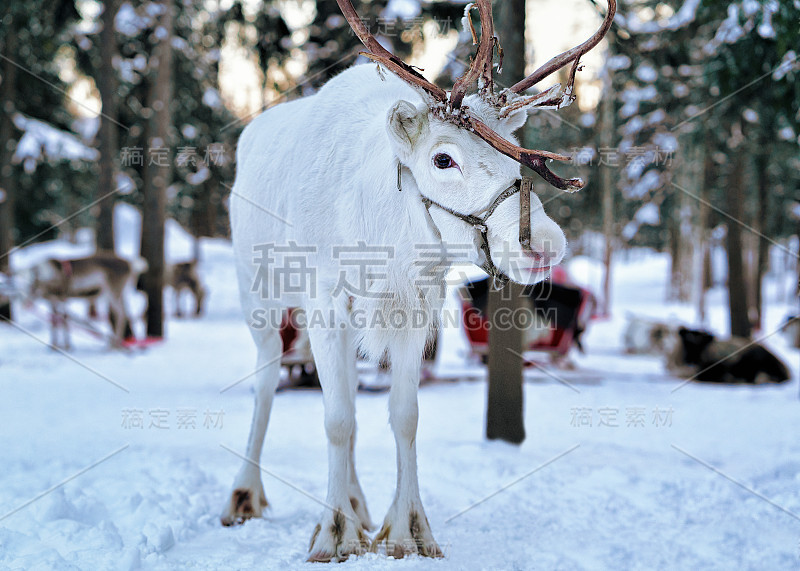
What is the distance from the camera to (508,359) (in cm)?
580

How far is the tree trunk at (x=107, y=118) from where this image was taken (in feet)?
42.0

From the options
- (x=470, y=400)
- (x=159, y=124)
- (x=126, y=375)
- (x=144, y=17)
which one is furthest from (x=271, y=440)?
(x=144, y=17)

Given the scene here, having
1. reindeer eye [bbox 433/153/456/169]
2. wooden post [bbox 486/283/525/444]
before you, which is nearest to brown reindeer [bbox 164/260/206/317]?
wooden post [bbox 486/283/525/444]

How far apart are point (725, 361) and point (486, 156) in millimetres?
9000

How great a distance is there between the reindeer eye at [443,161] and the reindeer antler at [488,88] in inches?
6.4

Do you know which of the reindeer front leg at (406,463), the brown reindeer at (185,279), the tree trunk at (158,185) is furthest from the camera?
the brown reindeer at (185,279)

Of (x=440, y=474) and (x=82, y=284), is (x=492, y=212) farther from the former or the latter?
(x=82, y=284)

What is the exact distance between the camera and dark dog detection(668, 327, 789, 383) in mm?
10172

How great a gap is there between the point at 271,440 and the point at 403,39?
708 centimetres

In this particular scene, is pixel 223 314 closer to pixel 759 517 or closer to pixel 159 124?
pixel 159 124

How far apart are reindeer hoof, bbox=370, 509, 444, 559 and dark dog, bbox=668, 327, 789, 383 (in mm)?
8018

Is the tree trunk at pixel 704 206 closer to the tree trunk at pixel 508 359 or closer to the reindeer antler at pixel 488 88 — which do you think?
the tree trunk at pixel 508 359

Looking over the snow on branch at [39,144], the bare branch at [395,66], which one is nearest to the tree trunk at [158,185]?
the snow on branch at [39,144]

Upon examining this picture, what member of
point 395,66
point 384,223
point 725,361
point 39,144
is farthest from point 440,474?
point 39,144
